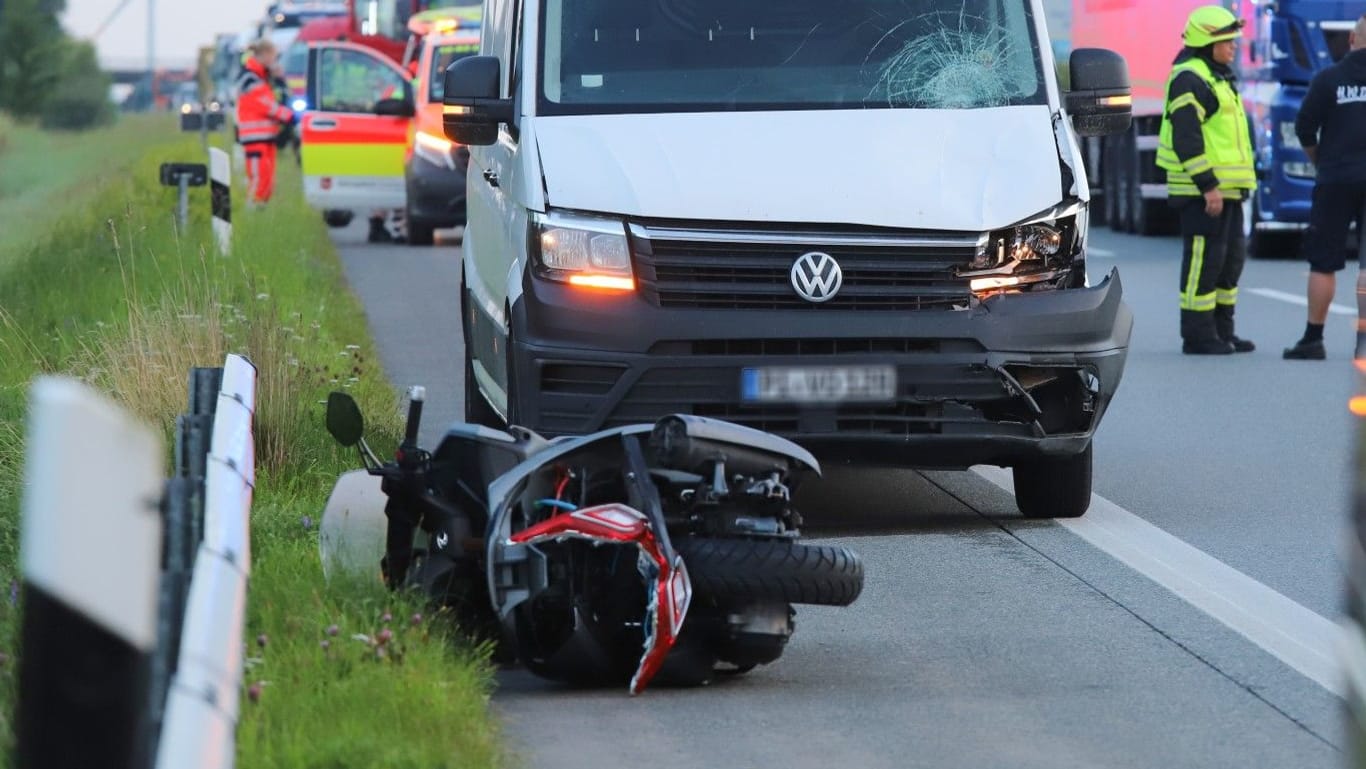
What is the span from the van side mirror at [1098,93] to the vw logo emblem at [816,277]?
1386mm

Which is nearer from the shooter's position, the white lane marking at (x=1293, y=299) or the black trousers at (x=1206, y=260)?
the black trousers at (x=1206, y=260)

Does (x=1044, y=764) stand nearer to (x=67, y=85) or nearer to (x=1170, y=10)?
(x=1170, y=10)

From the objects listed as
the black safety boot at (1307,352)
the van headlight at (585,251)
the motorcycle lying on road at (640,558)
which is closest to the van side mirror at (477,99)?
the van headlight at (585,251)

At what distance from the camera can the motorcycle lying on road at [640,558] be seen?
17.9 ft

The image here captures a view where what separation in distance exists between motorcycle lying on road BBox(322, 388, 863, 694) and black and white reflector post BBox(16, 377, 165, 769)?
3100 mm

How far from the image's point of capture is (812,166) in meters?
7.81

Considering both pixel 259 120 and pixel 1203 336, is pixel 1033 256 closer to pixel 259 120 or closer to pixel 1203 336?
pixel 1203 336

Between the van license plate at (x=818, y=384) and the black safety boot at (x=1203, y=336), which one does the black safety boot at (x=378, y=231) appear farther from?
the van license plate at (x=818, y=384)

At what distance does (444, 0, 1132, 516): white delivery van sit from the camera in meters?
7.66

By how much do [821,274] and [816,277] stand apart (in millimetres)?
18

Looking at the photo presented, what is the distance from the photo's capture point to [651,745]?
514cm

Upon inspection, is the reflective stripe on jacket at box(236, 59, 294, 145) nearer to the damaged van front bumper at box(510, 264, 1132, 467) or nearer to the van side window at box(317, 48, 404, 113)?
the van side window at box(317, 48, 404, 113)

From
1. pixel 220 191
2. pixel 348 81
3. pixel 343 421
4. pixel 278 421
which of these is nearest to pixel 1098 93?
pixel 278 421

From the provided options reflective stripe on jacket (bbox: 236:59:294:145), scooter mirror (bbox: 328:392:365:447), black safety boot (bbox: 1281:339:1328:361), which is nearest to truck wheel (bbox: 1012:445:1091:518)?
scooter mirror (bbox: 328:392:365:447)
